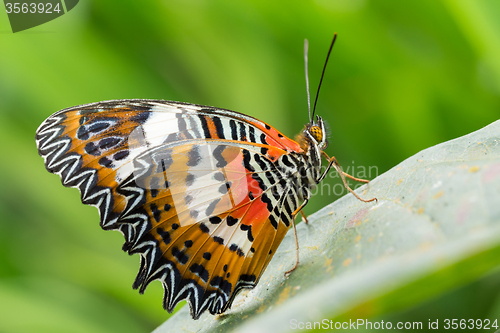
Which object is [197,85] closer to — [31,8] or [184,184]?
[31,8]

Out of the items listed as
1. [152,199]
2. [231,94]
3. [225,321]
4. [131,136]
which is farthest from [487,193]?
[231,94]

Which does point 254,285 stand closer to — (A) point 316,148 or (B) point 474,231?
(A) point 316,148

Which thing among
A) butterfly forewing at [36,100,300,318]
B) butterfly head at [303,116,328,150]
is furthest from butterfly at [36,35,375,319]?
butterfly head at [303,116,328,150]

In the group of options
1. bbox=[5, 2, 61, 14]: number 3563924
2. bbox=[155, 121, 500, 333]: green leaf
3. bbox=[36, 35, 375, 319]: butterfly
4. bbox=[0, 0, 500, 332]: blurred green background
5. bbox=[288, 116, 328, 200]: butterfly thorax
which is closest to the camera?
bbox=[155, 121, 500, 333]: green leaf

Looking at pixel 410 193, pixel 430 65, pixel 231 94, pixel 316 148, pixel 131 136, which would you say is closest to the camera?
pixel 410 193

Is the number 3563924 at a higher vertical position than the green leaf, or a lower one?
higher

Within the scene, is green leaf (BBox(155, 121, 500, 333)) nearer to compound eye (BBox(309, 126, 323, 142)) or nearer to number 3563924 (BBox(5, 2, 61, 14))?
compound eye (BBox(309, 126, 323, 142))
